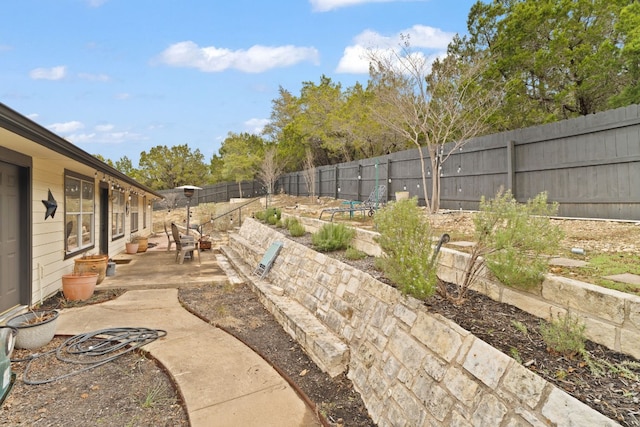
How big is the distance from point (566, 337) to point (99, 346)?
3.93 metres

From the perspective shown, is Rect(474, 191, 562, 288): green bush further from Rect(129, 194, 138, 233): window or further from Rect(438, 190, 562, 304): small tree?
Rect(129, 194, 138, 233): window

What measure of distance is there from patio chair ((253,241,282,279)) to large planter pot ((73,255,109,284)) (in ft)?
8.63

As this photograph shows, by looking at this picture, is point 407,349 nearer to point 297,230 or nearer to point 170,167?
point 297,230

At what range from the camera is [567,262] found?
2996 millimetres

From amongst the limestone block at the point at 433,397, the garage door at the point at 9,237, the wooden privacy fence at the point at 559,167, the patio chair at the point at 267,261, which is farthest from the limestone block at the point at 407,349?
the wooden privacy fence at the point at 559,167

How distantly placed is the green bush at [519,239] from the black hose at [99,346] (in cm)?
338

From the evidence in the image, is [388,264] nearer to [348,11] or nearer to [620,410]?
[620,410]

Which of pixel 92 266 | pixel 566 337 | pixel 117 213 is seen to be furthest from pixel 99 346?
pixel 117 213

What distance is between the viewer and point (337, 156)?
69.9 ft

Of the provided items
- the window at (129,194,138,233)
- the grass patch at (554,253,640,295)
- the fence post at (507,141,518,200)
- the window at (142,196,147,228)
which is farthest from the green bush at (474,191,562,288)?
the window at (142,196,147,228)

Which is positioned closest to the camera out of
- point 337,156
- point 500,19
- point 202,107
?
point 500,19

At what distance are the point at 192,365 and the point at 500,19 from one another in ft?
49.2

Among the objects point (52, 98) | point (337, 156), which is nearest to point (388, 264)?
point (52, 98)

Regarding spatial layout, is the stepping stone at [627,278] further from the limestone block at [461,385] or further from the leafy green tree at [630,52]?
the leafy green tree at [630,52]
